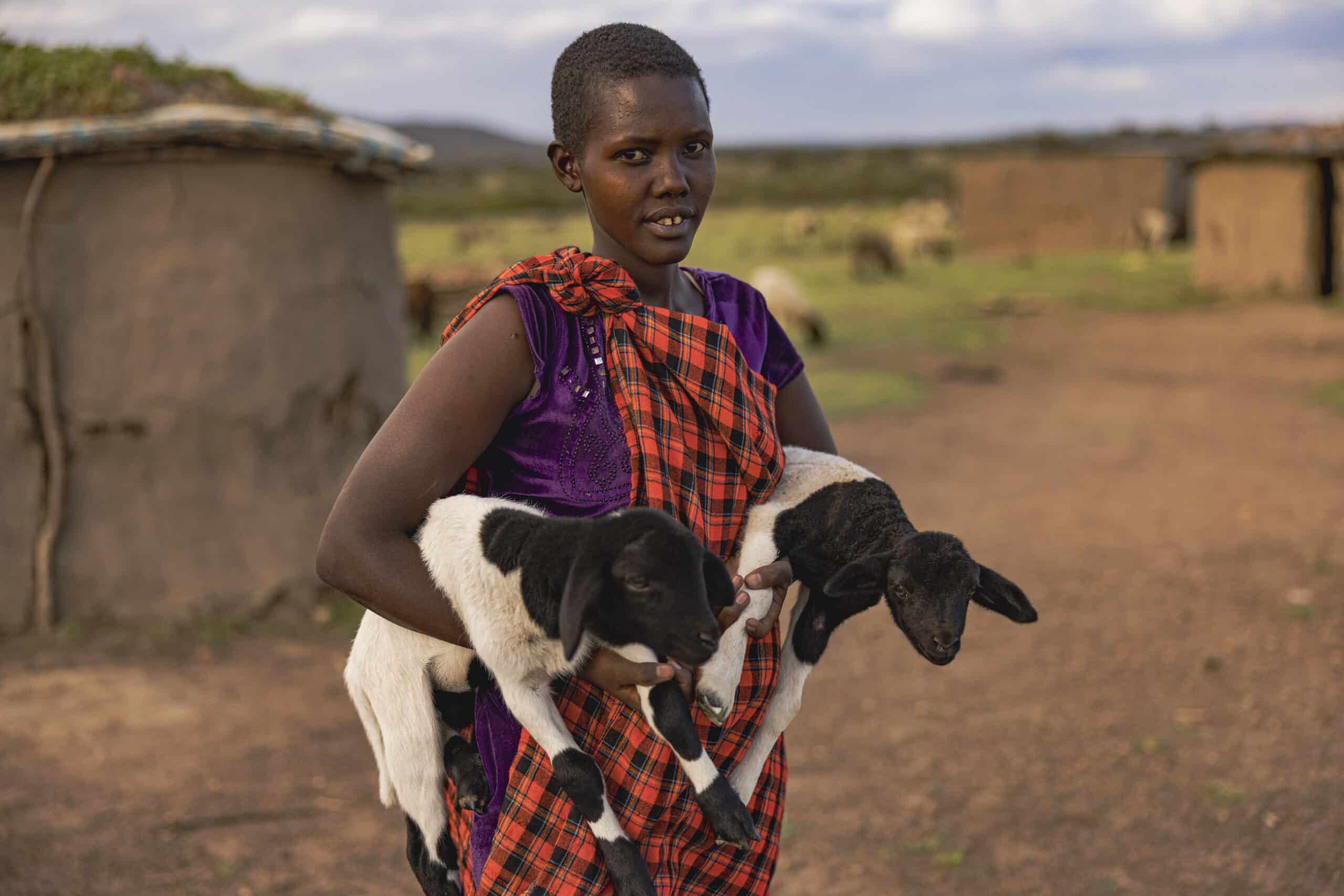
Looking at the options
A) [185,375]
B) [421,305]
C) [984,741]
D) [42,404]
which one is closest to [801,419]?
[984,741]

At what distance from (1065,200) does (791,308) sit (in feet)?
48.4

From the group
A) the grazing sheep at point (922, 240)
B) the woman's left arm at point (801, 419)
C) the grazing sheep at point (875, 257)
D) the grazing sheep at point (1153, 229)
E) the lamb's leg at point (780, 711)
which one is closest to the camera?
the lamb's leg at point (780, 711)

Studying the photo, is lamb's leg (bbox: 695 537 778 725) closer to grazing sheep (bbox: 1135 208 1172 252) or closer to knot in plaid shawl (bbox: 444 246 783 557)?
knot in plaid shawl (bbox: 444 246 783 557)

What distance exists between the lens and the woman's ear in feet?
6.84

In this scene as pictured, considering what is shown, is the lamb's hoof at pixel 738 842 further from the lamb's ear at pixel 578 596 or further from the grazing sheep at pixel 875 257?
the grazing sheep at pixel 875 257

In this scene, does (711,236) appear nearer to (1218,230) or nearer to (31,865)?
→ (1218,230)

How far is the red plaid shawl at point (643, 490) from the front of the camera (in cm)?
199

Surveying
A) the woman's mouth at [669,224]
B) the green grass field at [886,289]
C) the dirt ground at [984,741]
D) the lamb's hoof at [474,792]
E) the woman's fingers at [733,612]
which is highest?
the woman's mouth at [669,224]

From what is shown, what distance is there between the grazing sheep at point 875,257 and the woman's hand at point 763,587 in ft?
75.9

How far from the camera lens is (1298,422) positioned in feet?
36.1

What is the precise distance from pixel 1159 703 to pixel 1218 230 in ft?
52.8

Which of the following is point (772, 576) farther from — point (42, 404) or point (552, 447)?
point (42, 404)

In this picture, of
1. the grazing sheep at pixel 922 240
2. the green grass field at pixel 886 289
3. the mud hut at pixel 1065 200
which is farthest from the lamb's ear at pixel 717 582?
→ the mud hut at pixel 1065 200

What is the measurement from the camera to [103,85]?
6.44 meters
